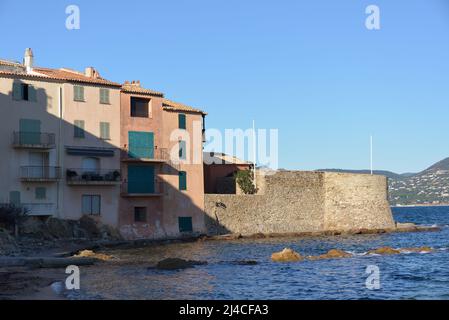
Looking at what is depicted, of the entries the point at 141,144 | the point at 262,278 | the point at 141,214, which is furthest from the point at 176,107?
the point at 262,278

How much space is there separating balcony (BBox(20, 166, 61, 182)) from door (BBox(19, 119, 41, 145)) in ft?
5.18

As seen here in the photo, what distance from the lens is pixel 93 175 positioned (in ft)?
134

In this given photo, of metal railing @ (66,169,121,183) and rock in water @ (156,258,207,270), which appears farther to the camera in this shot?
metal railing @ (66,169,121,183)

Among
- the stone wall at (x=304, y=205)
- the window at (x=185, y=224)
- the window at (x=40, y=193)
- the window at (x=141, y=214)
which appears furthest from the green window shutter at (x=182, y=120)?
the window at (x=40, y=193)

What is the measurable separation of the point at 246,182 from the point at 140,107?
11543 millimetres

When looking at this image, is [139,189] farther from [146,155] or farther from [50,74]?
[50,74]

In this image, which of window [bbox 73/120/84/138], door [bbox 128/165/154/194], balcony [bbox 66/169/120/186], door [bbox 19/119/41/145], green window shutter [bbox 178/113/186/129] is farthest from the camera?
green window shutter [bbox 178/113/186/129]

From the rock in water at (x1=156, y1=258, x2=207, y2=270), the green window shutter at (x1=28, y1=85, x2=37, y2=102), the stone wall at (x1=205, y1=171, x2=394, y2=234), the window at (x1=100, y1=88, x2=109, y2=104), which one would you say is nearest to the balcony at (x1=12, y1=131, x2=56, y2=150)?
the green window shutter at (x1=28, y1=85, x2=37, y2=102)

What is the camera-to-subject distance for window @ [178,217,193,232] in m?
45.5

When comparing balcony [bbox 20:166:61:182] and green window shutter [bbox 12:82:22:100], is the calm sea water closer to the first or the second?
balcony [bbox 20:166:61:182]

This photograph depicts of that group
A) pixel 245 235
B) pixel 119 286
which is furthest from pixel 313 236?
pixel 119 286

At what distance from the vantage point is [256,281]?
25078 mm
